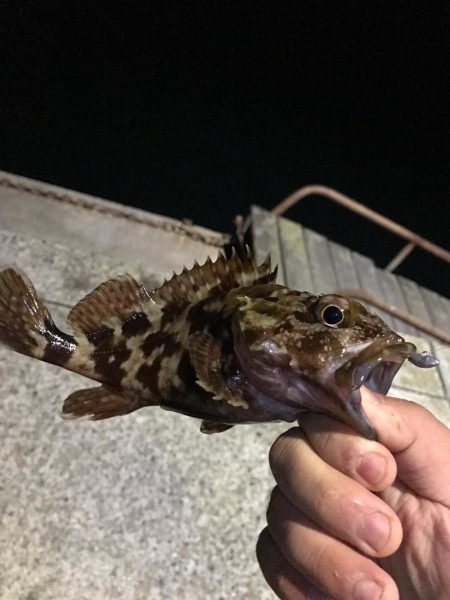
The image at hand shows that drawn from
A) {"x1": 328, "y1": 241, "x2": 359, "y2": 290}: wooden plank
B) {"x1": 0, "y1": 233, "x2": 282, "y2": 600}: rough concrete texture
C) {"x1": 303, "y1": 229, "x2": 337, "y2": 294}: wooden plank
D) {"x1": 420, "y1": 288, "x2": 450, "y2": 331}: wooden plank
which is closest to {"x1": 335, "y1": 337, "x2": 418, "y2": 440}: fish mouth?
{"x1": 0, "y1": 233, "x2": 282, "y2": 600}: rough concrete texture

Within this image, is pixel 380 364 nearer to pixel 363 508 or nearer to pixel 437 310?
pixel 363 508

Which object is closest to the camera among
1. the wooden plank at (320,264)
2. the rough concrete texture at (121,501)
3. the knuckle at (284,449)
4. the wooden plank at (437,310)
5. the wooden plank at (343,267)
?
the knuckle at (284,449)

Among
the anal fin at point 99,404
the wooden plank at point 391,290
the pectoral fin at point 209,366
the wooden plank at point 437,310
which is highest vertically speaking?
the pectoral fin at point 209,366

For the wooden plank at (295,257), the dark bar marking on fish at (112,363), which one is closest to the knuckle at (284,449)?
the dark bar marking on fish at (112,363)

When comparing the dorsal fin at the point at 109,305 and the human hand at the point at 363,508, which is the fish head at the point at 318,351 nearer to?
the human hand at the point at 363,508

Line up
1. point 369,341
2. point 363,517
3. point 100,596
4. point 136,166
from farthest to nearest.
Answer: point 136,166 < point 100,596 < point 363,517 < point 369,341

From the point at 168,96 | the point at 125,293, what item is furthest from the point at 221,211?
the point at 125,293

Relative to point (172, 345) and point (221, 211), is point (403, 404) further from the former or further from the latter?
point (221, 211)
